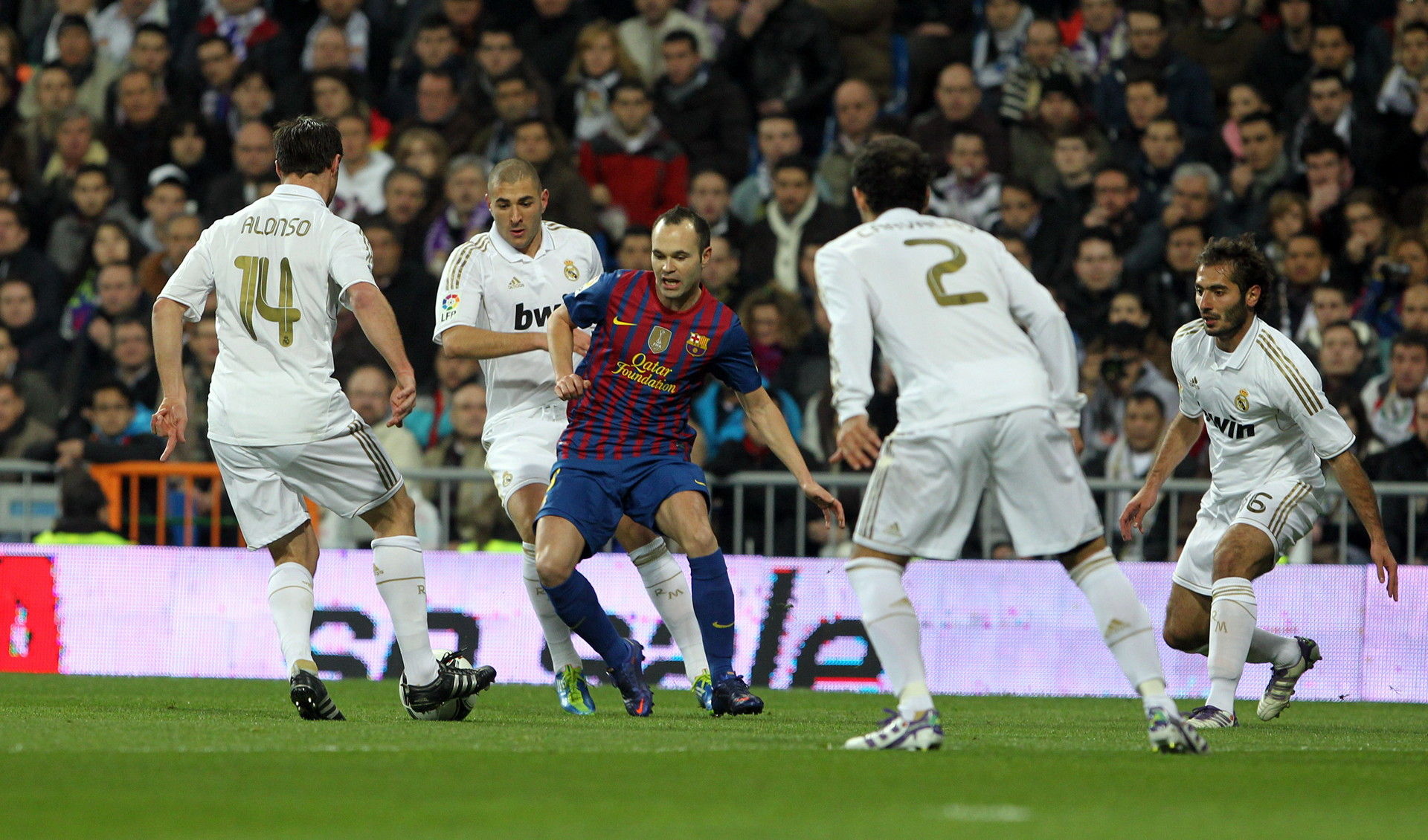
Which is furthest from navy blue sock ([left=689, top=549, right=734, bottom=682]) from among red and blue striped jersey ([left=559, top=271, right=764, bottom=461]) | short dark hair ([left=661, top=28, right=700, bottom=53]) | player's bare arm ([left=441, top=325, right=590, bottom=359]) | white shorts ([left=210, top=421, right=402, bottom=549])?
short dark hair ([left=661, top=28, right=700, bottom=53])

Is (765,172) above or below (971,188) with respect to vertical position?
above

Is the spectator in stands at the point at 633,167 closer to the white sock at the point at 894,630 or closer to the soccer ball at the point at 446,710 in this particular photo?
the soccer ball at the point at 446,710

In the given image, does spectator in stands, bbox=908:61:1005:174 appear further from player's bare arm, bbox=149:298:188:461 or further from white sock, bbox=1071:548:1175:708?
white sock, bbox=1071:548:1175:708

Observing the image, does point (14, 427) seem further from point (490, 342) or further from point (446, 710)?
point (446, 710)

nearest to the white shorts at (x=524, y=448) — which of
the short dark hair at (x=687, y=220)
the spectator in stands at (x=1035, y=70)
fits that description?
the short dark hair at (x=687, y=220)

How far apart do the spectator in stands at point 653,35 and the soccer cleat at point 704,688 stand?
26.9 ft

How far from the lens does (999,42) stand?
15203 millimetres

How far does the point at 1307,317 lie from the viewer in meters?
12.6

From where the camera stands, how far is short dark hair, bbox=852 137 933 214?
635cm

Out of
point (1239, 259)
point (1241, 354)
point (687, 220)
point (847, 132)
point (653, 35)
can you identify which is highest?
point (653, 35)

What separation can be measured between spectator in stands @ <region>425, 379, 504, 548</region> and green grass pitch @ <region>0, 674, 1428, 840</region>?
4148mm

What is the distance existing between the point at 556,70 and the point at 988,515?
6.39 m

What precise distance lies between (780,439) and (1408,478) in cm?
524

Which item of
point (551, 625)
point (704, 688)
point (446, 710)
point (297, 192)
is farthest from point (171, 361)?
point (704, 688)
